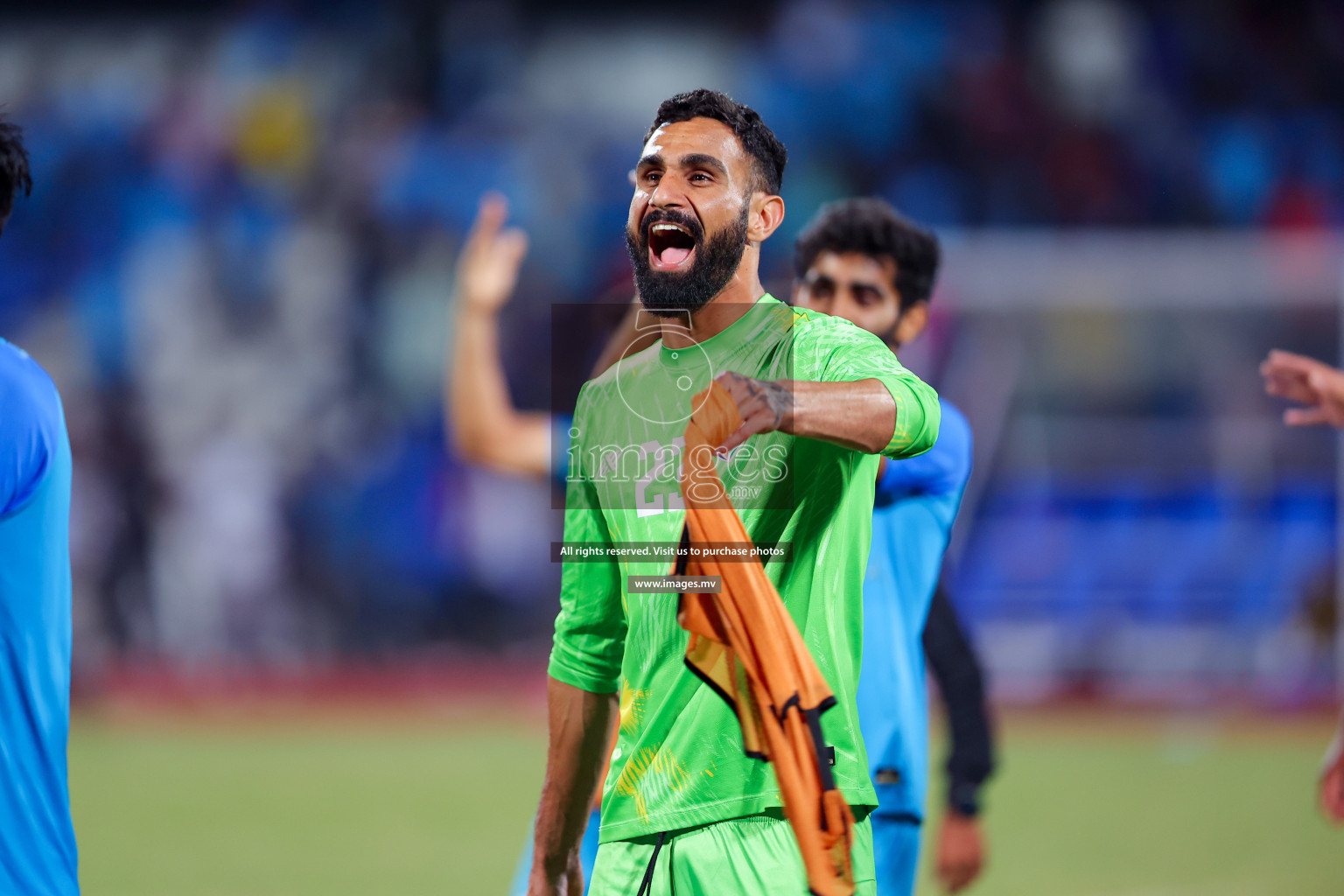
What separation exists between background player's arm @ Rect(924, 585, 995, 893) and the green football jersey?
160 centimetres

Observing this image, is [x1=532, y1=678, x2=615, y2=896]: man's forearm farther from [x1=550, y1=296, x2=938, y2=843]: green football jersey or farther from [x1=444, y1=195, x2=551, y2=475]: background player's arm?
[x1=444, y1=195, x2=551, y2=475]: background player's arm

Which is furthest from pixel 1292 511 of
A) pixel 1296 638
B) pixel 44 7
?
pixel 44 7

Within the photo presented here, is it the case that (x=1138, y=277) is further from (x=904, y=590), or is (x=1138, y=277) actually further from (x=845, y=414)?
(x=845, y=414)

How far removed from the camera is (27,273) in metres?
15.1

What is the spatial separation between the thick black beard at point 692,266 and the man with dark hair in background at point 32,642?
1060mm

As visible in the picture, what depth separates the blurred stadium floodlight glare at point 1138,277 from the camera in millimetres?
12773

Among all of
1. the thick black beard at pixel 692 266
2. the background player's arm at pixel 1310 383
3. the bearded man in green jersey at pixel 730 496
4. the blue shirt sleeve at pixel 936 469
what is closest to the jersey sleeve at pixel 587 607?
the bearded man in green jersey at pixel 730 496

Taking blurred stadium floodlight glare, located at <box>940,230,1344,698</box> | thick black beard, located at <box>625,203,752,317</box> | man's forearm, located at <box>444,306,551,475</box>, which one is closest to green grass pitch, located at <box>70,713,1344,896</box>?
blurred stadium floodlight glare, located at <box>940,230,1344,698</box>

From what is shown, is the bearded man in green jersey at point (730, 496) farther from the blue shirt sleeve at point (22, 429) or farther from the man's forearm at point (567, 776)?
the blue shirt sleeve at point (22, 429)

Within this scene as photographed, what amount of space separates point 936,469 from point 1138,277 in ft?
33.7

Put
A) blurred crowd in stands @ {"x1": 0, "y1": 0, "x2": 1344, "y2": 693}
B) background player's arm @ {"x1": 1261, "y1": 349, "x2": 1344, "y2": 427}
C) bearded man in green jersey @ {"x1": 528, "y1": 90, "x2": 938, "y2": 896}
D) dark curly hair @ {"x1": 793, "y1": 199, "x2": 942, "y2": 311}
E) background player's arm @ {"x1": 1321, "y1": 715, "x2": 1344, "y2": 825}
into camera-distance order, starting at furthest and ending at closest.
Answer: blurred crowd in stands @ {"x1": 0, "y1": 0, "x2": 1344, "y2": 693} → background player's arm @ {"x1": 1321, "y1": 715, "x2": 1344, "y2": 825} → dark curly hair @ {"x1": 793, "y1": 199, "x2": 942, "y2": 311} → background player's arm @ {"x1": 1261, "y1": 349, "x2": 1344, "y2": 427} → bearded man in green jersey @ {"x1": 528, "y1": 90, "x2": 938, "y2": 896}

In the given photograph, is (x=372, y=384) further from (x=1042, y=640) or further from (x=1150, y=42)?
(x=1150, y=42)

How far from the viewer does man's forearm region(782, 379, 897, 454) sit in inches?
76.5

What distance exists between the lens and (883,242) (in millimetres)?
3861
